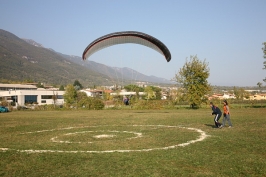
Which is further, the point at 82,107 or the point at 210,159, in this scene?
the point at 82,107

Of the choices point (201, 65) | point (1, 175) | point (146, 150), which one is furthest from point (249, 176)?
point (201, 65)

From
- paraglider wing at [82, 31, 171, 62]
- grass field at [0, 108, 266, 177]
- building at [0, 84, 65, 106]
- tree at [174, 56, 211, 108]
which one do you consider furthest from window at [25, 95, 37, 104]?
grass field at [0, 108, 266, 177]

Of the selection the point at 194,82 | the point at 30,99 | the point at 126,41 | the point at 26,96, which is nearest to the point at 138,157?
the point at 126,41

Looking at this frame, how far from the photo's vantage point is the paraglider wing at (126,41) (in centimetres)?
2198

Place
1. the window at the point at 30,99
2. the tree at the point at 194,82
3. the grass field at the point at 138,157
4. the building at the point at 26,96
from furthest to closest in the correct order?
the window at the point at 30,99 < the building at the point at 26,96 < the tree at the point at 194,82 < the grass field at the point at 138,157

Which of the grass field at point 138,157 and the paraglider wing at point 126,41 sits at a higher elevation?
the paraglider wing at point 126,41

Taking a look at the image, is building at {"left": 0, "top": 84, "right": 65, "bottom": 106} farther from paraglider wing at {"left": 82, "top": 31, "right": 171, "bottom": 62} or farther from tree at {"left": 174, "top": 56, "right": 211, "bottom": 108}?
paraglider wing at {"left": 82, "top": 31, "right": 171, "bottom": 62}

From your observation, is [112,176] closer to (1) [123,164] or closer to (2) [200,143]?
(1) [123,164]

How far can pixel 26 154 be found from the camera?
401 inches

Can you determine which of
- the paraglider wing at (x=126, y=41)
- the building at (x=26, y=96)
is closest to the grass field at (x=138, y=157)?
the paraglider wing at (x=126, y=41)

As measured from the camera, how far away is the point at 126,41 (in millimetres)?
23406

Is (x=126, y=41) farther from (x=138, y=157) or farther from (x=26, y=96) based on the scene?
(x=26, y=96)

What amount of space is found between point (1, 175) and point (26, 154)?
270 cm

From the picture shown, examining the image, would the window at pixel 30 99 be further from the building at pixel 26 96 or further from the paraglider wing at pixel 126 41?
the paraglider wing at pixel 126 41
